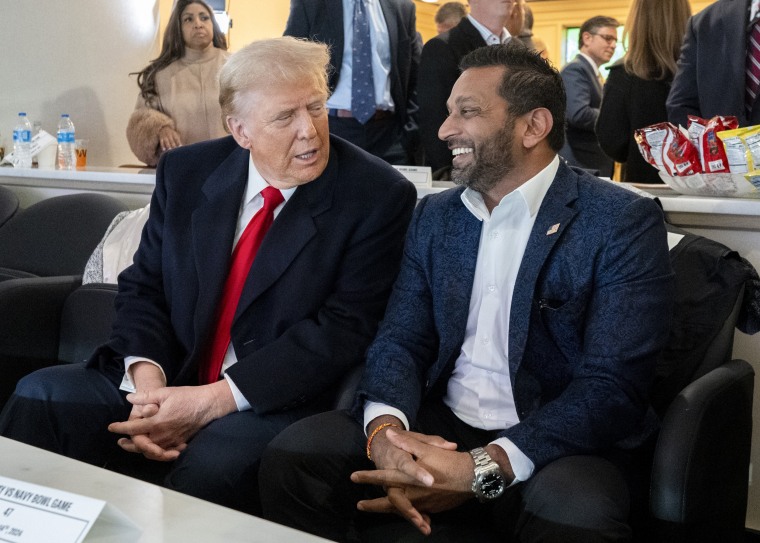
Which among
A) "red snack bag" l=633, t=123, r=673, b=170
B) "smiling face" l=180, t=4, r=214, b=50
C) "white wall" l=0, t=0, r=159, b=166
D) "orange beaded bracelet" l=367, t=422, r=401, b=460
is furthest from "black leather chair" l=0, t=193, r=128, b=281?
"red snack bag" l=633, t=123, r=673, b=170

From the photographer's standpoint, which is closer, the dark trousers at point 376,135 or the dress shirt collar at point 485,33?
the dress shirt collar at point 485,33

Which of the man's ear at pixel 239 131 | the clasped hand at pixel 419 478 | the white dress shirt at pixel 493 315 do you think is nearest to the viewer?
the clasped hand at pixel 419 478

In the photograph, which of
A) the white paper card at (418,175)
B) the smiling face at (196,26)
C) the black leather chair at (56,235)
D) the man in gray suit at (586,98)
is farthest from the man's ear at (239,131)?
the man in gray suit at (586,98)

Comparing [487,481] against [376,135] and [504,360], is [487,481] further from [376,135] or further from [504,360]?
[376,135]

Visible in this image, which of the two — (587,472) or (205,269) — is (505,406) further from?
(205,269)

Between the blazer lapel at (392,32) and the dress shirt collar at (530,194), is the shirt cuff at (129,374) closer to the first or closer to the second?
the dress shirt collar at (530,194)

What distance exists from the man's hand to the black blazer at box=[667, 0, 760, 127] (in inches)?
71.7

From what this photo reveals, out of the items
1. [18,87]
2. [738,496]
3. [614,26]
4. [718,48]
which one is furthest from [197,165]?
[614,26]

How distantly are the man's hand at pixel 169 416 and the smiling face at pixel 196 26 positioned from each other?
263 cm

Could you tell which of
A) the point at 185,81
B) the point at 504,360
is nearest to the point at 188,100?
the point at 185,81

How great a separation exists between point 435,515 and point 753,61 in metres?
1.86

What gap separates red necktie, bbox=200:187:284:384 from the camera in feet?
6.34

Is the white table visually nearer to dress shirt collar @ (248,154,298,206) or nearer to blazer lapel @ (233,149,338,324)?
blazer lapel @ (233,149,338,324)

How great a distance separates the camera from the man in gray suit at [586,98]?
4.26 metres
